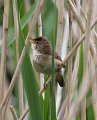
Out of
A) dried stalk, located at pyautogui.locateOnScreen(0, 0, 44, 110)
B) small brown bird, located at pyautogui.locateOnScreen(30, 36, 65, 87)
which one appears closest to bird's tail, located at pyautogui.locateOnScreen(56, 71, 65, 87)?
small brown bird, located at pyautogui.locateOnScreen(30, 36, 65, 87)

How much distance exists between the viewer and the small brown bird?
1626mm

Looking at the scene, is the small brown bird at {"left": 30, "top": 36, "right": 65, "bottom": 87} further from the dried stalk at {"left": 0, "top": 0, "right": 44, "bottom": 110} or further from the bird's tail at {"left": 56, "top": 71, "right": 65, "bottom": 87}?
the dried stalk at {"left": 0, "top": 0, "right": 44, "bottom": 110}

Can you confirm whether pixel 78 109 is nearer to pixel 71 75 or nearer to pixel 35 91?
pixel 71 75

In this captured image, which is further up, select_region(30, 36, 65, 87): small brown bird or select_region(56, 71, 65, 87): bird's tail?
select_region(30, 36, 65, 87): small brown bird

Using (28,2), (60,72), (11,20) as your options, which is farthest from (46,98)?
(28,2)

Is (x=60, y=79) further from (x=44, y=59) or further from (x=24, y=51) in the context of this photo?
(x=24, y=51)

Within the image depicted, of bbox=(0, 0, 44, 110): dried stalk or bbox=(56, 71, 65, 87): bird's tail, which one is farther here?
bbox=(56, 71, 65, 87): bird's tail

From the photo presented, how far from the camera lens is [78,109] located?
60.6 inches

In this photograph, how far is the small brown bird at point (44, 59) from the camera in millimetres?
1626

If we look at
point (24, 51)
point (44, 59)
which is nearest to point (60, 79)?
point (44, 59)

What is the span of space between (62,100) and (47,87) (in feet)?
0.84

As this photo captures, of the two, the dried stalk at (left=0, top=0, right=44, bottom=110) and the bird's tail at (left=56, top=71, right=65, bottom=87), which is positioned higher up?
the dried stalk at (left=0, top=0, right=44, bottom=110)

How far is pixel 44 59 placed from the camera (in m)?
1.71

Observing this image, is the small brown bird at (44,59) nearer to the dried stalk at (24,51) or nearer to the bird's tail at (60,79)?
the bird's tail at (60,79)
